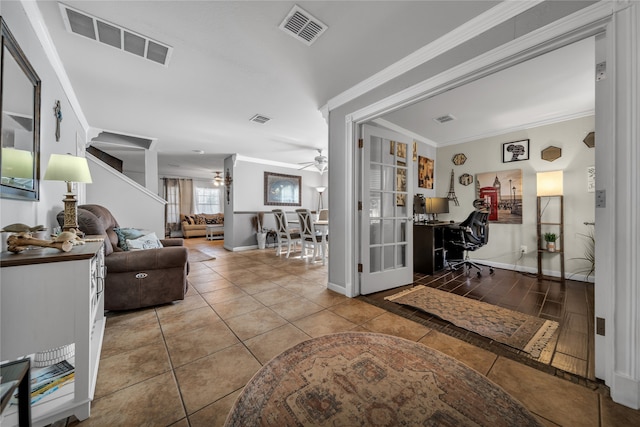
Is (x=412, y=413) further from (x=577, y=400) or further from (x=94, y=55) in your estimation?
(x=94, y=55)

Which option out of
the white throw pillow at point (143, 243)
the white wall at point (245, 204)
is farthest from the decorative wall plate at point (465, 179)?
the white throw pillow at point (143, 243)

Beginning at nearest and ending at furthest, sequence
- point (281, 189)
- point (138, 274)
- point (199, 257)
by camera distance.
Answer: point (138, 274) → point (199, 257) → point (281, 189)

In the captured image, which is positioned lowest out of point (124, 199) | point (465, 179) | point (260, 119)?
point (124, 199)

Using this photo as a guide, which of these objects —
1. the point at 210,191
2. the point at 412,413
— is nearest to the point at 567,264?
the point at 412,413

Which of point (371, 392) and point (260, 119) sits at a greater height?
point (260, 119)

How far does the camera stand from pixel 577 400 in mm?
1213

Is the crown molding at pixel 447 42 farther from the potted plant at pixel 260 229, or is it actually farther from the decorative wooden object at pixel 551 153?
the potted plant at pixel 260 229

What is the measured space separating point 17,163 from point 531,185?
562 cm

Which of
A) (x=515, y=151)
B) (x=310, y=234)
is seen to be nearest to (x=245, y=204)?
(x=310, y=234)

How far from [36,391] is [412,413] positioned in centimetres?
186

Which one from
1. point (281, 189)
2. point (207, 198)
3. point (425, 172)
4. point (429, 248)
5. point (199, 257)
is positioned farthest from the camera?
point (207, 198)

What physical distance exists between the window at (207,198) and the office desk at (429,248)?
8719mm

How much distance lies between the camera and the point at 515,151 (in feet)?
12.5

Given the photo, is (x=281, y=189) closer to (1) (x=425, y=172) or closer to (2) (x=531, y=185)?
(1) (x=425, y=172)
